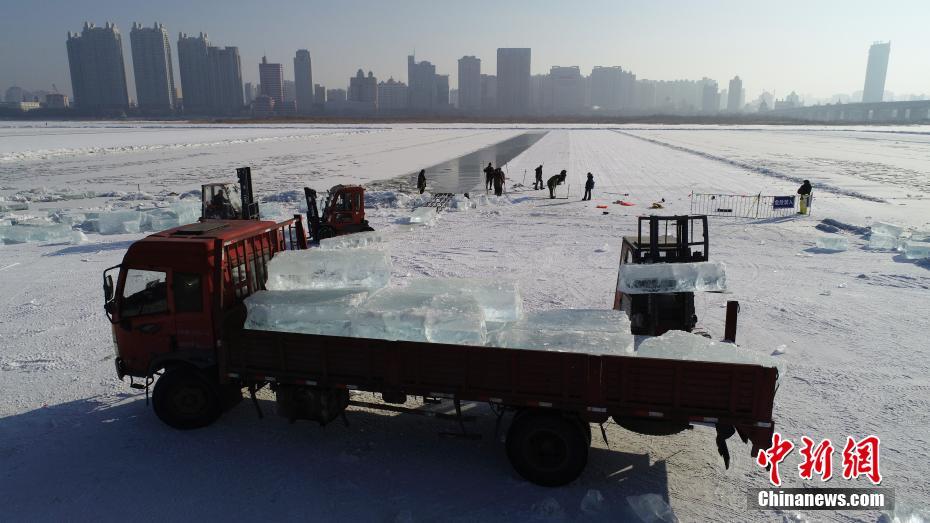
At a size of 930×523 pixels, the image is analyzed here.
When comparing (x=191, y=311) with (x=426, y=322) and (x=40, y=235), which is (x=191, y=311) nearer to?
(x=426, y=322)

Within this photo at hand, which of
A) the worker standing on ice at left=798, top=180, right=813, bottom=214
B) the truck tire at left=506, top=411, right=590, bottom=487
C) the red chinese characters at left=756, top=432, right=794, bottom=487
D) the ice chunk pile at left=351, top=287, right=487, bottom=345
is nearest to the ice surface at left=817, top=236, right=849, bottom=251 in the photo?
the worker standing on ice at left=798, top=180, right=813, bottom=214

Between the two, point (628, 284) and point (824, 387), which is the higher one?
point (628, 284)

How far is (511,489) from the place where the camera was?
6.82 metres

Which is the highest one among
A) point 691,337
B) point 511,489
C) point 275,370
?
point 691,337

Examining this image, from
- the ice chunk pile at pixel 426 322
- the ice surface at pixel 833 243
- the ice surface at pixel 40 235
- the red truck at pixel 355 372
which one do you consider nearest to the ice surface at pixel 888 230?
the ice surface at pixel 833 243

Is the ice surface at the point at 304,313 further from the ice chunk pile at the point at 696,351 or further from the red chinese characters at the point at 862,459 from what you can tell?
the red chinese characters at the point at 862,459

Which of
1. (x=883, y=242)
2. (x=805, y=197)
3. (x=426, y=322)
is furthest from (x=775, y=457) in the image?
(x=805, y=197)

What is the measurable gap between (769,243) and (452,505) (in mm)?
17062

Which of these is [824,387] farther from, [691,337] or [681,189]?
[681,189]

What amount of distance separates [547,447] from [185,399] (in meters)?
5.23

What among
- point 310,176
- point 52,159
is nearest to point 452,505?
point 310,176

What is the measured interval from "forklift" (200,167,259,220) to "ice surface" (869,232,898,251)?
69.0 feet

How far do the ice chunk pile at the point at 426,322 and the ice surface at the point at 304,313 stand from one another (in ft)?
0.67

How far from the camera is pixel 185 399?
26.5ft
